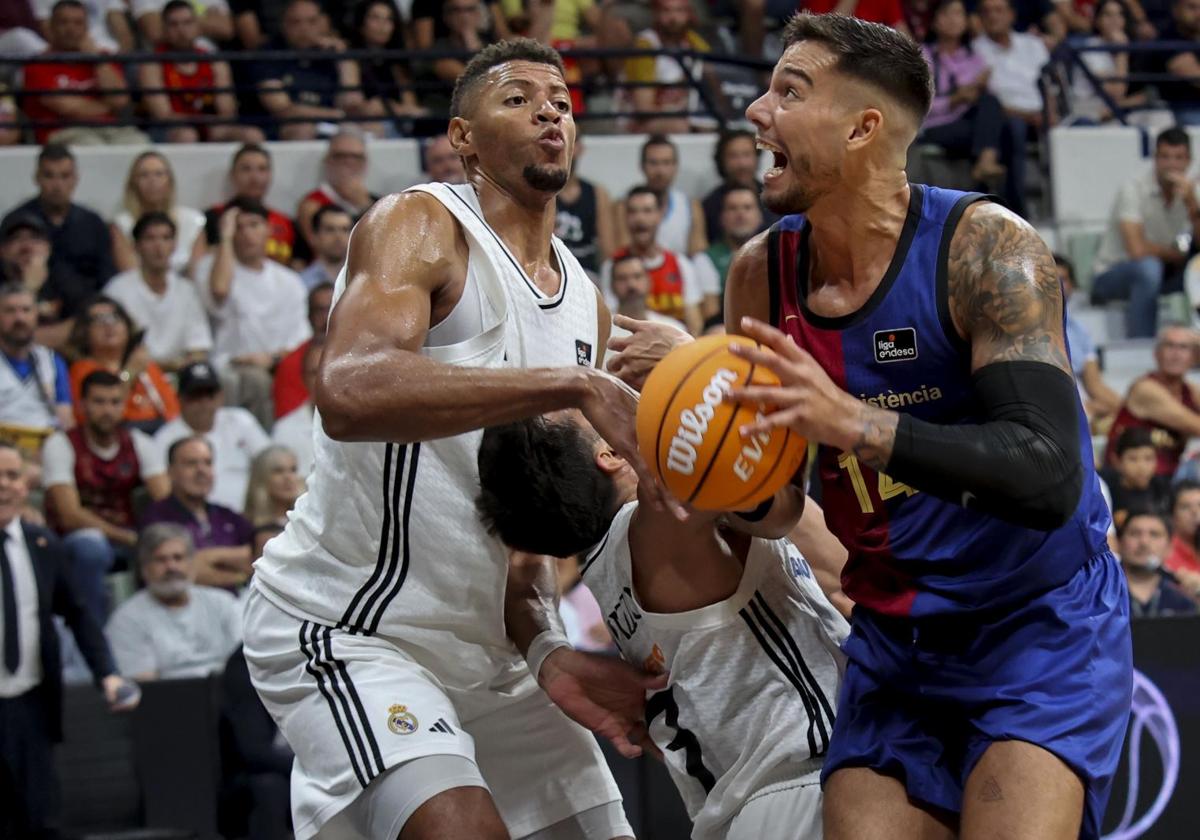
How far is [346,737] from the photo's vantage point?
12.8 ft

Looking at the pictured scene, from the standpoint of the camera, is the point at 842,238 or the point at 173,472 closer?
the point at 842,238

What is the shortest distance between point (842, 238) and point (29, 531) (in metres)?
4.70

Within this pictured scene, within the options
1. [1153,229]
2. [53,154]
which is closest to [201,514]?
[53,154]

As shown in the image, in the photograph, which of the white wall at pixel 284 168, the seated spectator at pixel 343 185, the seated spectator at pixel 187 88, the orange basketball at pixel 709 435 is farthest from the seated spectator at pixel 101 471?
the orange basketball at pixel 709 435

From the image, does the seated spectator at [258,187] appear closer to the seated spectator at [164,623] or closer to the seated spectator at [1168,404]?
the seated spectator at [164,623]

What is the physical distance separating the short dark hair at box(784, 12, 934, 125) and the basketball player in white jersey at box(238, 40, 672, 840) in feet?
2.87

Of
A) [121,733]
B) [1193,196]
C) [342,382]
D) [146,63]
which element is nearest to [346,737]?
[342,382]

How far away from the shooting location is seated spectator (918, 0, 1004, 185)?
471 inches

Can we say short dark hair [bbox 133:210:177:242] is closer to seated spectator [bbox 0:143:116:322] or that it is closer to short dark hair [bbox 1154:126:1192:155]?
seated spectator [bbox 0:143:116:322]

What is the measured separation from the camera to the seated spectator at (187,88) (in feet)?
35.4

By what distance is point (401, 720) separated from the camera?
3.87 meters

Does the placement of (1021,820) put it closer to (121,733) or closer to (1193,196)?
(121,733)

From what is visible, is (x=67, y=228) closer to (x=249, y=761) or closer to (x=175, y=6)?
(x=175, y=6)

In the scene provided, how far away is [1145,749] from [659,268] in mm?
4160
